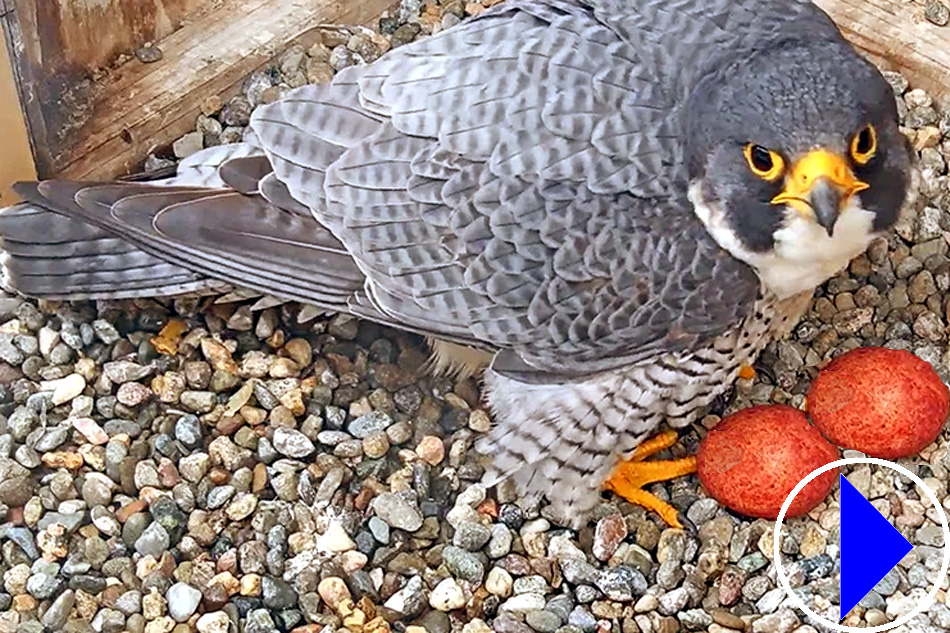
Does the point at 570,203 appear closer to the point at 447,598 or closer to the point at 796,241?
the point at 796,241

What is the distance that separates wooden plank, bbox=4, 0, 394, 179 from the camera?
3.11 m

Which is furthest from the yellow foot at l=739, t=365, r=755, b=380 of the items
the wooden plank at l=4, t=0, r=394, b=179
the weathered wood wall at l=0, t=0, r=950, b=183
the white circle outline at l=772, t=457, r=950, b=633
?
the wooden plank at l=4, t=0, r=394, b=179

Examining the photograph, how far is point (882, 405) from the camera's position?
277cm

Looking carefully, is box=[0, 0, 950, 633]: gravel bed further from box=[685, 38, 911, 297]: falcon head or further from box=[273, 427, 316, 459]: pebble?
box=[685, 38, 911, 297]: falcon head

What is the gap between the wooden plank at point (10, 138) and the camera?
9.41ft

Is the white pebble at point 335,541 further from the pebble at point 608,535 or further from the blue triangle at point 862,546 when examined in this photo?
the blue triangle at point 862,546

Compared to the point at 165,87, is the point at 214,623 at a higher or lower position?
lower

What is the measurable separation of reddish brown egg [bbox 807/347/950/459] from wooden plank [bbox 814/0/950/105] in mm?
846

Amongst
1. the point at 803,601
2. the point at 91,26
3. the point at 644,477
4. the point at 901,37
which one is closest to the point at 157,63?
the point at 91,26

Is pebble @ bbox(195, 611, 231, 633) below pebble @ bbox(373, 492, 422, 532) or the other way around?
below

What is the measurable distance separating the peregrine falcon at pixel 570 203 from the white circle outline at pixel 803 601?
24cm

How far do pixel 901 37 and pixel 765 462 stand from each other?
122 cm

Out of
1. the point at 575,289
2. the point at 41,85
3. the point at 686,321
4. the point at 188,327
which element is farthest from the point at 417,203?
the point at 41,85

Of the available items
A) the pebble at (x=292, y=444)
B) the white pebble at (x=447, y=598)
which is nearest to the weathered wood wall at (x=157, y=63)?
the pebble at (x=292, y=444)
